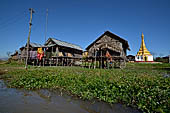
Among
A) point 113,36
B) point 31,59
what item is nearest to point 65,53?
point 31,59

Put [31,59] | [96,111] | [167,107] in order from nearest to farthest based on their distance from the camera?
[167,107]
[96,111]
[31,59]

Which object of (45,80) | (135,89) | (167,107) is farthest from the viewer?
(45,80)

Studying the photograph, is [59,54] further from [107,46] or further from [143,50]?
[143,50]

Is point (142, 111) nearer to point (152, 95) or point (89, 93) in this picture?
point (152, 95)

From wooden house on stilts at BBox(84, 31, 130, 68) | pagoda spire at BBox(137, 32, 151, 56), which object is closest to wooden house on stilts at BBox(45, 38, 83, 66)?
wooden house on stilts at BBox(84, 31, 130, 68)

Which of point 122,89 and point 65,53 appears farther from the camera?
point 65,53

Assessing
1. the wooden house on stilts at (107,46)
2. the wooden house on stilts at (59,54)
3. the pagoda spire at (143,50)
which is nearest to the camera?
the wooden house on stilts at (107,46)

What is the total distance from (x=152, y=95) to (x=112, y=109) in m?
1.28

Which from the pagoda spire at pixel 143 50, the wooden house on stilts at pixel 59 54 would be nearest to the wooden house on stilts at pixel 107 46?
the wooden house on stilts at pixel 59 54

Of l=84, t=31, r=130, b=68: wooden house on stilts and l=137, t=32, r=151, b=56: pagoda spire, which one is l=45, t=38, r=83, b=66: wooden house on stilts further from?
l=137, t=32, r=151, b=56: pagoda spire

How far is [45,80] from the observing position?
19.0ft

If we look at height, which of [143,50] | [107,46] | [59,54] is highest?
[143,50]

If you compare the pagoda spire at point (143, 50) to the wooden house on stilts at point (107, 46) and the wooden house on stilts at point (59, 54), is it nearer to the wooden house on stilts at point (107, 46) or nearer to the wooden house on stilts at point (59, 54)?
the wooden house on stilts at point (107, 46)

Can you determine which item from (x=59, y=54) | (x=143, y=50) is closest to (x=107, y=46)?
(x=59, y=54)
